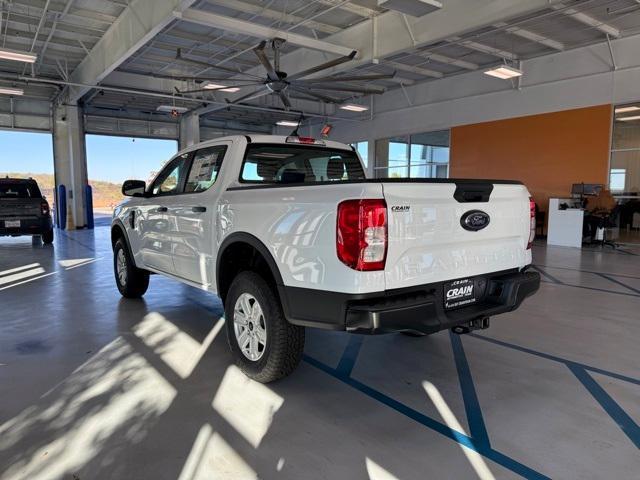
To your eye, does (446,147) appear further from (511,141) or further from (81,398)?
(81,398)

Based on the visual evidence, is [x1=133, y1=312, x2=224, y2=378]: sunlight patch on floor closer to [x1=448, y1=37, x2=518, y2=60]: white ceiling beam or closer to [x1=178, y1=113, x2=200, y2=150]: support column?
[x1=448, y1=37, x2=518, y2=60]: white ceiling beam

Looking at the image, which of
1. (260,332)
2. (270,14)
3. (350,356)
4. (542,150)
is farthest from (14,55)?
Result: (542,150)

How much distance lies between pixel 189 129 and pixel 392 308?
16340 millimetres

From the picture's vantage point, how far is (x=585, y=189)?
10.3 metres

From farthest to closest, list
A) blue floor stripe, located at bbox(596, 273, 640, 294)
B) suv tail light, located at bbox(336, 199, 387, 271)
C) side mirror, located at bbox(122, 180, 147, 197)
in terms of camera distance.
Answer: blue floor stripe, located at bbox(596, 273, 640, 294)
side mirror, located at bbox(122, 180, 147, 197)
suv tail light, located at bbox(336, 199, 387, 271)

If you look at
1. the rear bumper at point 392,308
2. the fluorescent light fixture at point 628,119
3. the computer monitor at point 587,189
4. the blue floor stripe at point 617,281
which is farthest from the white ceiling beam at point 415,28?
the rear bumper at point 392,308

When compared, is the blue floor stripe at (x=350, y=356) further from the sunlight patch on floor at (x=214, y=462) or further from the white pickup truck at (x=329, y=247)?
the sunlight patch on floor at (x=214, y=462)

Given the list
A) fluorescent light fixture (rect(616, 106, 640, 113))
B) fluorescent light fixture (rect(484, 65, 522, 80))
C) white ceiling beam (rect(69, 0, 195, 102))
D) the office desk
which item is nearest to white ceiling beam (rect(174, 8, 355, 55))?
white ceiling beam (rect(69, 0, 195, 102))

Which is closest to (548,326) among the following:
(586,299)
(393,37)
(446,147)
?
(586,299)

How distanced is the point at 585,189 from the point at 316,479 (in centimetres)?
1059

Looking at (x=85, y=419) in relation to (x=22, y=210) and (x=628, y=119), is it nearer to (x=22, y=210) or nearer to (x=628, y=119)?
(x=22, y=210)

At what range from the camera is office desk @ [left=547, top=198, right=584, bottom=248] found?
408 inches

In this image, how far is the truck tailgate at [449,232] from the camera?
2211mm

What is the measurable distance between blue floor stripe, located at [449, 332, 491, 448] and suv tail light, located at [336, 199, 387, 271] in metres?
1.02
